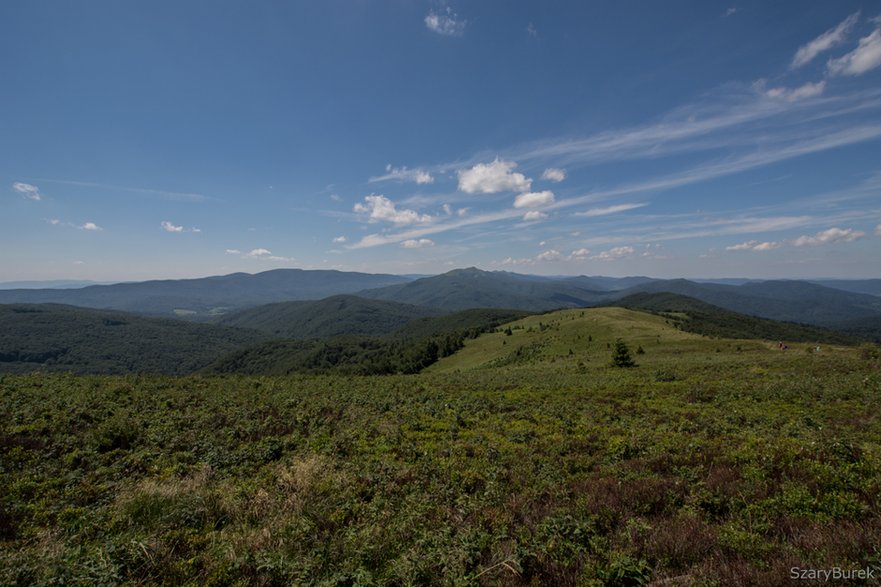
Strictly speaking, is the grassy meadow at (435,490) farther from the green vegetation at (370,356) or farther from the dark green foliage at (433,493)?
the green vegetation at (370,356)

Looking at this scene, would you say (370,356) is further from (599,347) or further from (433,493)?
Result: (433,493)

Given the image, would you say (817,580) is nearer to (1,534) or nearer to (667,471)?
(667,471)

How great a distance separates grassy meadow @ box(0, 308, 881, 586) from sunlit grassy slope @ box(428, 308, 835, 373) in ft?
90.0

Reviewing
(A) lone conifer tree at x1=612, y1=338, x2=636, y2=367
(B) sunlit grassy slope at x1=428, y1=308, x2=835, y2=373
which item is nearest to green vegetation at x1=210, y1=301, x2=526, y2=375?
(B) sunlit grassy slope at x1=428, y1=308, x2=835, y2=373

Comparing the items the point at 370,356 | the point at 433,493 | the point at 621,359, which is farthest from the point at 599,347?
the point at 370,356

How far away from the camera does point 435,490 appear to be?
8.56 meters

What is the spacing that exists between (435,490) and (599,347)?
6487 centimetres

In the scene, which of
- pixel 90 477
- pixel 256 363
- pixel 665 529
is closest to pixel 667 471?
pixel 665 529

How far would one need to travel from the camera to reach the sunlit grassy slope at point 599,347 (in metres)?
43.5

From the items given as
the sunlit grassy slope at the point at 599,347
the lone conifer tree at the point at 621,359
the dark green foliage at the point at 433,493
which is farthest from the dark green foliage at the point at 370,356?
the dark green foliage at the point at 433,493

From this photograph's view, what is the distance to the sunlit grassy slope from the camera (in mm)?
43469

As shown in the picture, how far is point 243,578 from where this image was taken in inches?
214

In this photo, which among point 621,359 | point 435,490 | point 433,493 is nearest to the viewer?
point 433,493

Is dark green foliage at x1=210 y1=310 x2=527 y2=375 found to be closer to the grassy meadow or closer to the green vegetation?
the green vegetation
